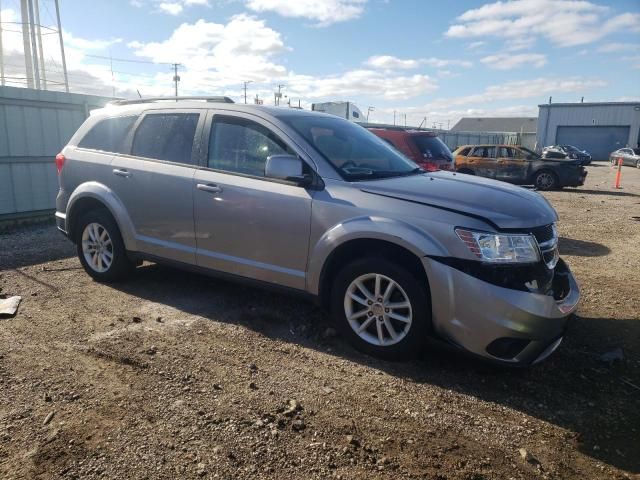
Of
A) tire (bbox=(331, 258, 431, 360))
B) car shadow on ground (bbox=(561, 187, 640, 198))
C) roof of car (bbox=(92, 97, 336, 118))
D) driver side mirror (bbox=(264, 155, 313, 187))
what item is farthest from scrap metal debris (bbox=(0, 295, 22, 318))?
car shadow on ground (bbox=(561, 187, 640, 198))

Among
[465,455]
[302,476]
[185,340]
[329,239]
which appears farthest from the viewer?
[185,340]

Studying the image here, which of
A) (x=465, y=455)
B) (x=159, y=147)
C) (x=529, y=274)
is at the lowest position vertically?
(x=465, y=455)

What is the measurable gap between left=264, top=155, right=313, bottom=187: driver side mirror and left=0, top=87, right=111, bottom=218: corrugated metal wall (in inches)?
290

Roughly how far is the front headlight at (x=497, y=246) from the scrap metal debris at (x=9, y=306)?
3.94 metres

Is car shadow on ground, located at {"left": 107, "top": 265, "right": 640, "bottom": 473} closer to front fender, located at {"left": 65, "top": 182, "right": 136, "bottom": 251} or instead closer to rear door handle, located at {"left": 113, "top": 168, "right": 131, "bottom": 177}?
front fender, located at {"left": 65, "top": 182, "right": 136, "bottom": 251}

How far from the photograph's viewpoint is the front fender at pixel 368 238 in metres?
3.22

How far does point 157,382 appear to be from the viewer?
3.18 m

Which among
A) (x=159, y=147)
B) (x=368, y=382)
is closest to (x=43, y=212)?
(x=159, y=147)

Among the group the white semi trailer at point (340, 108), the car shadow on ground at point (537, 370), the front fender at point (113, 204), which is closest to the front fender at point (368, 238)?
the car shadow on ground at point (537, 370)

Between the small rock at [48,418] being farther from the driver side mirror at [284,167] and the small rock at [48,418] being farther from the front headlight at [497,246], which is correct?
the front headlight at [497,246]

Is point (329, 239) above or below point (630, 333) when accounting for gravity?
Answer: above

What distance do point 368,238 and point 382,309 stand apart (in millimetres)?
515

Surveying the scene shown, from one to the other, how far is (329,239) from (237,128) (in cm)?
140

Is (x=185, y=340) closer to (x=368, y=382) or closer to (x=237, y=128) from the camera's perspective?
(x=368, y=382)
